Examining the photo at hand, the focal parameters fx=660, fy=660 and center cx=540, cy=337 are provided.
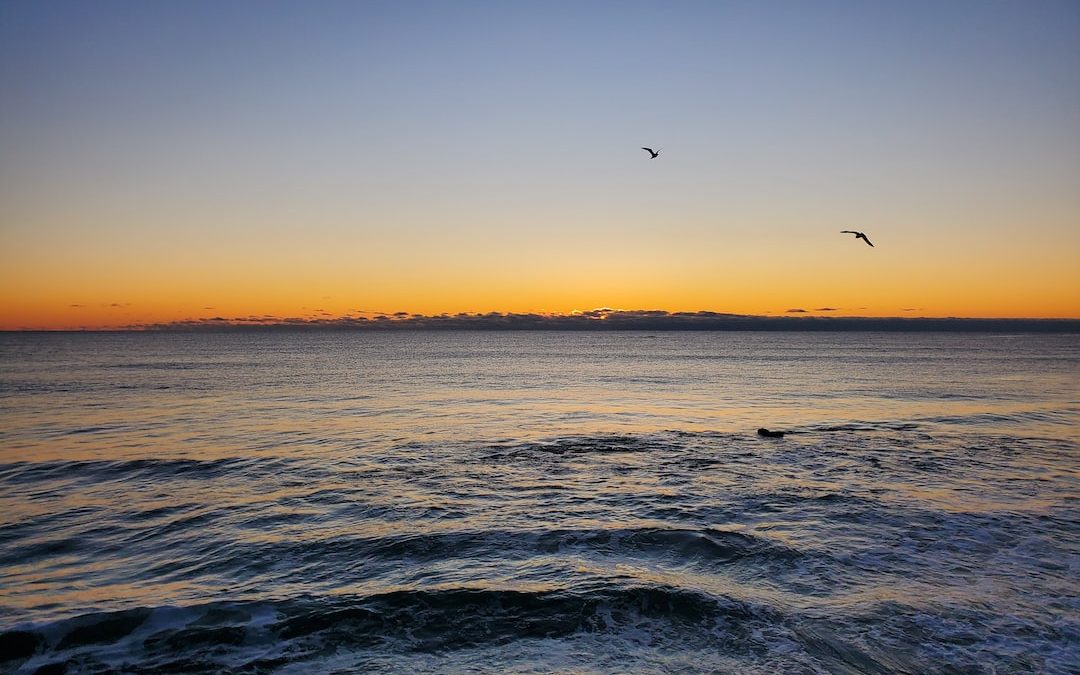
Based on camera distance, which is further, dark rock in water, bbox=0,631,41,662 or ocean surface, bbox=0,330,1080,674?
ocean surface, bbox=0,330,1080,674

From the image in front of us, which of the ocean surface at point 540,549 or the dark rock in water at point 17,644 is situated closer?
the dark rock in water at point 17,644

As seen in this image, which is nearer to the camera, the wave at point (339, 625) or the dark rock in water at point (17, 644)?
the dark rock in water at point (17, 644)

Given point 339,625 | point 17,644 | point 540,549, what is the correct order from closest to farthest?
point 17,644 < point 339,625 < point 540,549

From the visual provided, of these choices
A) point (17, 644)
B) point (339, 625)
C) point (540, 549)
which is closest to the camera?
point (17, 644)

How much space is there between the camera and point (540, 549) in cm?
1582

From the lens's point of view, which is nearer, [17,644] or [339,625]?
[17,644]

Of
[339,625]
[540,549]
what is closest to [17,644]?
[339,625]

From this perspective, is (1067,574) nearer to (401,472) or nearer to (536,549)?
(536,549)

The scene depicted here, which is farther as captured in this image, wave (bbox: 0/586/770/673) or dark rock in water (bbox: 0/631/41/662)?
wave (bbox: 0/586/770/673)

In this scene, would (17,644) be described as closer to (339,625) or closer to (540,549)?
(339,625)

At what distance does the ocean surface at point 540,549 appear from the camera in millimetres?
11031

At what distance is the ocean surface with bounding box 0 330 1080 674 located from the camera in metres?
11.0

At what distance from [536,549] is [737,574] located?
4622mm

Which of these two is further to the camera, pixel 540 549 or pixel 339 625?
pixel 540 549
